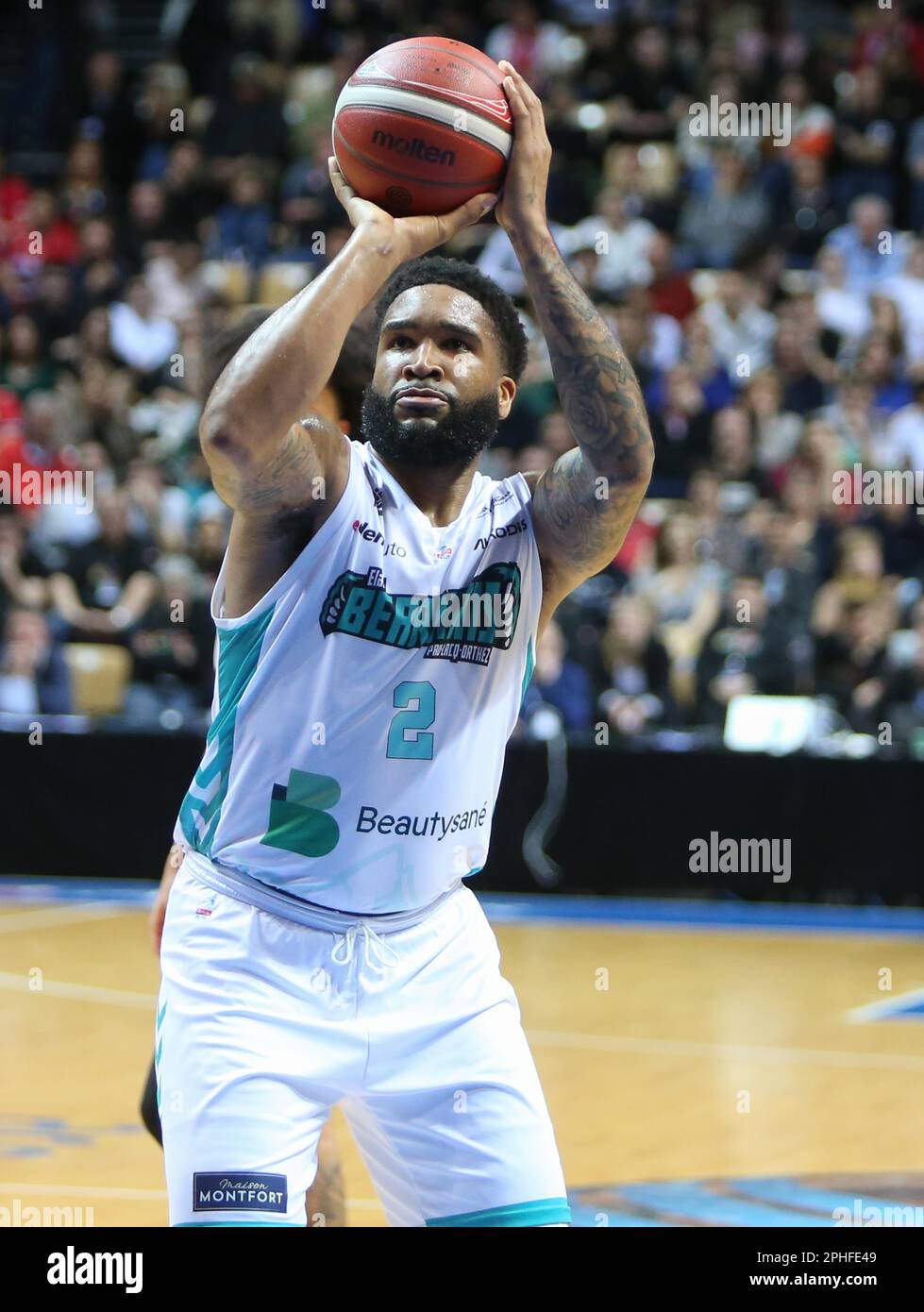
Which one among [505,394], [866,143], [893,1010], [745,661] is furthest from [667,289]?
[505,394]

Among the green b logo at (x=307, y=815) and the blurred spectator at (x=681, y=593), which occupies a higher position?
the blurred spectator at (x=681, y=593)

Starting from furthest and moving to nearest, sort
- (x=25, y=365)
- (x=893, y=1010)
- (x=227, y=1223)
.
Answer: (x=25, y=365) < (x=893, y=1010) < (x=227, y=1223)

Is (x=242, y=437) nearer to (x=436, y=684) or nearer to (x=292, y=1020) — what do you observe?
(x=436, y=684)

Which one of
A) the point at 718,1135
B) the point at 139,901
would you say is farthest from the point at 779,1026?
the point at 139,901

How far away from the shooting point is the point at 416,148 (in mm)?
3412

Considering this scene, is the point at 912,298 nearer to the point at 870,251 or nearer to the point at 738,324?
the point at 870,251

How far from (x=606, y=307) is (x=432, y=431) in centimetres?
1032

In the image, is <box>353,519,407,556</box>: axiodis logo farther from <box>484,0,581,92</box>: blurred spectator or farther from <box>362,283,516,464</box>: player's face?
<box>484,0,581,92</box>: blurred spectator

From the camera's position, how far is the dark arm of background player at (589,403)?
3.38 m

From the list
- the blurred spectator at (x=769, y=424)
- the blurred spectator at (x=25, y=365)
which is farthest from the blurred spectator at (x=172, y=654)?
the blurred spectator at (x=769, y=424)

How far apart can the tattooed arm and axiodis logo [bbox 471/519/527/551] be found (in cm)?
4

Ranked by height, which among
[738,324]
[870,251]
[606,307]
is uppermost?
[870,251]

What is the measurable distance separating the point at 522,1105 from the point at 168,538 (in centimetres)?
929

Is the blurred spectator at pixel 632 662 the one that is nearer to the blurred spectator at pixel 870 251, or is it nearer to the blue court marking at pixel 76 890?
the blue court marking at pixel 76 890
